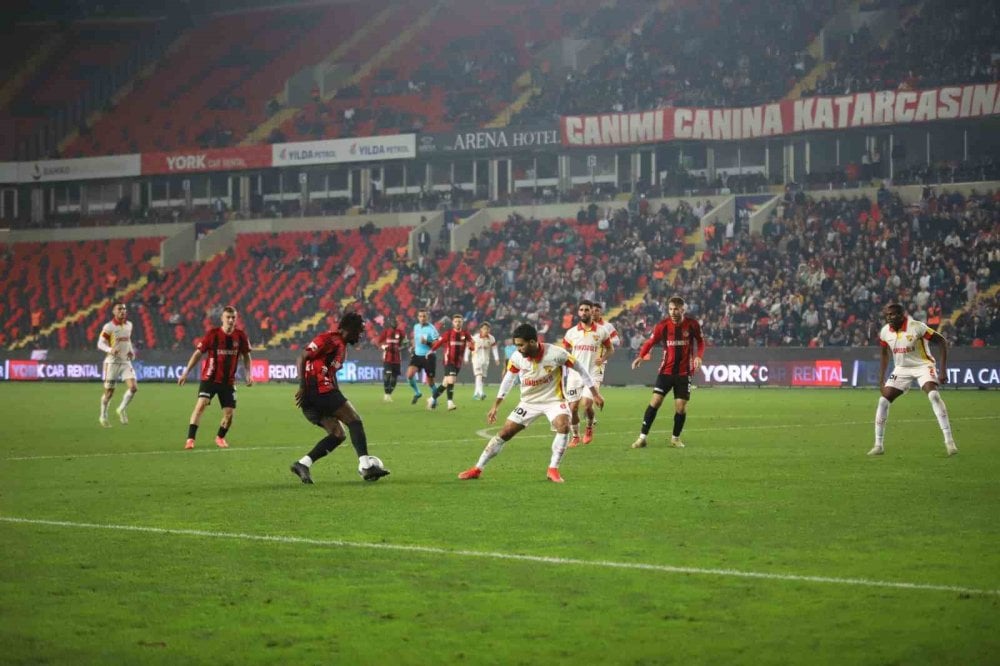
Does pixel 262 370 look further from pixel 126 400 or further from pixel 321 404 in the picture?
pixel 321 404

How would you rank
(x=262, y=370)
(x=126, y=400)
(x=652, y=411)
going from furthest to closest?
(x=262, y=370) → (x=126, y=400) → (x=652, y=411)

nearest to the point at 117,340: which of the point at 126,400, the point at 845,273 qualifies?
the point at 126,400

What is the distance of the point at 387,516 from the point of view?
43.1 ft

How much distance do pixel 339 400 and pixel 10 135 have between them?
239 feet

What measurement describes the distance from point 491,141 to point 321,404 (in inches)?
2050

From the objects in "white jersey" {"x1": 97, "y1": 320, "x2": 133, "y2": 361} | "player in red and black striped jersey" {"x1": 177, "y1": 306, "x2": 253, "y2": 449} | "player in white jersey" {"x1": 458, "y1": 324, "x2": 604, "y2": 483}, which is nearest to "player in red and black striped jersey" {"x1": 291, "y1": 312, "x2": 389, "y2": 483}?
"player in white jersey" {"x1": 458, "y1": 324, "x2": 604, "y2": 483}

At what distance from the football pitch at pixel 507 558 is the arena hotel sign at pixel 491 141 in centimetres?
4629

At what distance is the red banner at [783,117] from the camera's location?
55.4 meters

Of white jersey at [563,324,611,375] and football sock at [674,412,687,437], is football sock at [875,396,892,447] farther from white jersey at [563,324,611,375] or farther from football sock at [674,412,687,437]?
white jersey at [563,324,611,375]

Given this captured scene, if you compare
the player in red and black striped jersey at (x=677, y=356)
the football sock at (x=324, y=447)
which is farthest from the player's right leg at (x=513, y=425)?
the player in red and black striped jersey at (x=677, y=356)

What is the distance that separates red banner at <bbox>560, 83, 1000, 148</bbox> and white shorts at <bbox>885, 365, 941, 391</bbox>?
124 feet

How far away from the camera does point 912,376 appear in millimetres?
19875

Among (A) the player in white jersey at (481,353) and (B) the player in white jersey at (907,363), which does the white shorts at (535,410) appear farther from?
(A) the player in white jersey at (481,353)

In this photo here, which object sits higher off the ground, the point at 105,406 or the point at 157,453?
the point at 105,406
